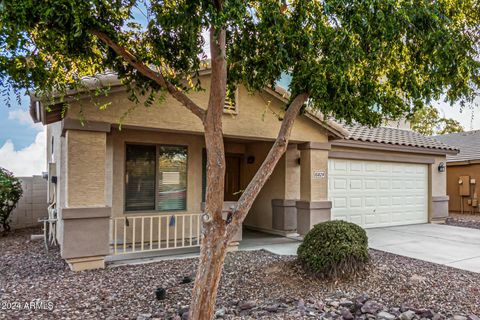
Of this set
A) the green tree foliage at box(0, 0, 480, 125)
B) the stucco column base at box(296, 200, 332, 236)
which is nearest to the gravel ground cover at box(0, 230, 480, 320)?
the stucco column base at box(296, 200, 332, 236)

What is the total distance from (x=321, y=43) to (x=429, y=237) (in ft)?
24.8

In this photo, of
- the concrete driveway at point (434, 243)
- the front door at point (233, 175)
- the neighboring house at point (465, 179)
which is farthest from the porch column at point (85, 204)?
the neighboring house at point (465, 179)

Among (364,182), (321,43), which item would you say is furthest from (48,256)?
(364,182)

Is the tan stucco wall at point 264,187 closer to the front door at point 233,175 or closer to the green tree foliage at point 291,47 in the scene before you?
the front door at point 233,175

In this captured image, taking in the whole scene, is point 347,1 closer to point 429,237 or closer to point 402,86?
point 402,86

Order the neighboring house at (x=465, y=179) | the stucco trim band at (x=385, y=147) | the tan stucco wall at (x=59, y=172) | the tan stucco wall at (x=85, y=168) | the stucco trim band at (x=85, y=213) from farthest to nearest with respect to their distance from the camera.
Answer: the neighboring house at (x=465, y=179) < the stucco trim band at (x=385, y=147) < the tan stucco wall at (x=59, y=172) < the tan stucco wall at (x=85, y=168) < the stucco trim band at (x=85, y=213)

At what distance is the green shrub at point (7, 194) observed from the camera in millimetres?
9516

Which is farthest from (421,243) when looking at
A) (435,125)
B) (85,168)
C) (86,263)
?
(435,125)

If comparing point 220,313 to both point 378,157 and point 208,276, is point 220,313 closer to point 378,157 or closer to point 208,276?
point 208,276

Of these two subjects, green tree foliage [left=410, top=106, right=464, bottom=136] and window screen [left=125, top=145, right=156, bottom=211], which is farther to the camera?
green tree foliage [left=410, top=106, right=464, bottom=136]

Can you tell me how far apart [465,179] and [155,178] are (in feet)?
54.1

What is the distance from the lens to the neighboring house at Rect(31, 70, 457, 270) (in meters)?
6.12

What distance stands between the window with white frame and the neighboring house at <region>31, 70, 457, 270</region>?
2 centimetres

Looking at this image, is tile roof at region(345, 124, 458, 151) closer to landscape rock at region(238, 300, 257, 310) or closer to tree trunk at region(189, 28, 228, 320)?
landscape rock at region(238, 300, 257, 310)
